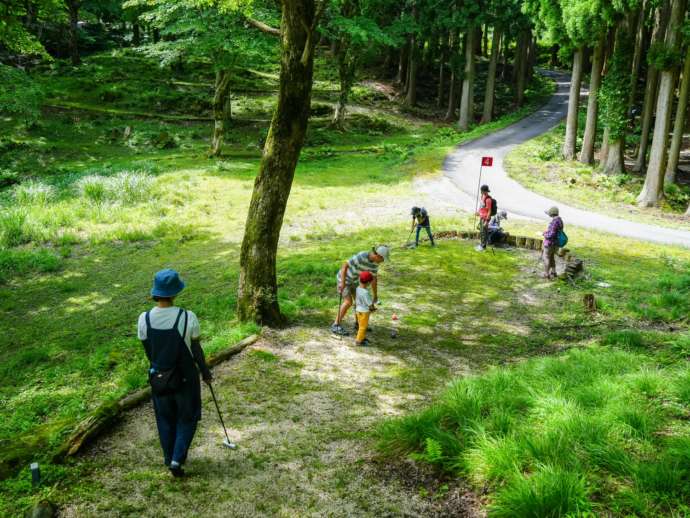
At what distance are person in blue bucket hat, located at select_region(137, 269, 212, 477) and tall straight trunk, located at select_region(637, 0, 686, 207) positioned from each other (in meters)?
22.2

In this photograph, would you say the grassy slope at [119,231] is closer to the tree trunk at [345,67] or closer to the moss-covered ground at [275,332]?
the moss-covered ground at [275,332]

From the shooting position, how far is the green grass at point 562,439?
11.9ft

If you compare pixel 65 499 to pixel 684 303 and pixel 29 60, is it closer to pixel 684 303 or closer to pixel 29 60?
pixel 684 303

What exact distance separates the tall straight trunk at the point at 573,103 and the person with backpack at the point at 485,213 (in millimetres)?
16859

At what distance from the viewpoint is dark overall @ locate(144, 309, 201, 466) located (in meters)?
4.69

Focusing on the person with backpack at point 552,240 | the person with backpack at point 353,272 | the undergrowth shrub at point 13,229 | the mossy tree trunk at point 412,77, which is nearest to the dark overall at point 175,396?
the person with backpack at point 353,272

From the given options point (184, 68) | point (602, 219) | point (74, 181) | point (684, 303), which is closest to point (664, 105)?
point (602, 219)

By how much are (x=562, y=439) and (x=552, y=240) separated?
9.25 m

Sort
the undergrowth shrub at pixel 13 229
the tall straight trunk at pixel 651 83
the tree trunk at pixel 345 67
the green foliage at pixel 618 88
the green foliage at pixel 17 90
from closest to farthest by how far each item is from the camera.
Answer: the undergrowth shrub at pixel 13 229 → the green foliage at pixel 17 90 → the tall straight trunk at pixel 651 83 → the green foliage at pixel 618 88 → the tree trunk at pixel 345 67

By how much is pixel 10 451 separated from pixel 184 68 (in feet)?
156

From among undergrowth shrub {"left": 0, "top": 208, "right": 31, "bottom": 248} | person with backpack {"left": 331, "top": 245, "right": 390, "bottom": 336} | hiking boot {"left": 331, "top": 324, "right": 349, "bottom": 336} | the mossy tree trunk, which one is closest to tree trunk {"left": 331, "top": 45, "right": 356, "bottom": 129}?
the mossy tree trunk

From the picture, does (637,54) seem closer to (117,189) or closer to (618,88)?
(618,88)

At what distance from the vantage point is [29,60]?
45188 millimetres

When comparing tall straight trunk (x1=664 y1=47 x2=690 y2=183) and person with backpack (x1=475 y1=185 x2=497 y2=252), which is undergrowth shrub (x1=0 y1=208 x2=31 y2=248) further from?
tall straight trunk (x1=664 y1=47 x2=690 y2=183)
